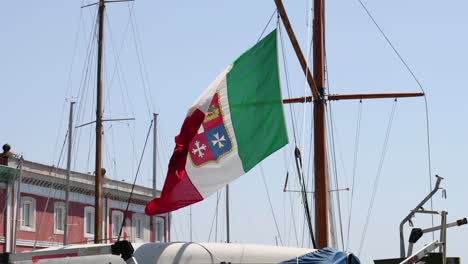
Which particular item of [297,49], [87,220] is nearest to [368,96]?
[297,49]

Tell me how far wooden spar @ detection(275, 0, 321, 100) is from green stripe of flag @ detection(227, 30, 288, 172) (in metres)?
0.79

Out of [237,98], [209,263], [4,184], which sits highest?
[4,184]

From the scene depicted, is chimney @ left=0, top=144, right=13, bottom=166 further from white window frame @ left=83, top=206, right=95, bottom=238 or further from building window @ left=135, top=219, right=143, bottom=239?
building window @ left=135, top=219, right=143, bottom=239

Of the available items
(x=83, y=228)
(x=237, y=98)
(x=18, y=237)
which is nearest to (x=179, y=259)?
(x=237, y=98)

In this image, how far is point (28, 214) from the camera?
4619 centimetres

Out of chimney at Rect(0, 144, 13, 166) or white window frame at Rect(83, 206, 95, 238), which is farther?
white window frame at Rect(83, 206, 95, 238)

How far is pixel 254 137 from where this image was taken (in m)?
15.2

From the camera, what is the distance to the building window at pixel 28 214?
45.7 m

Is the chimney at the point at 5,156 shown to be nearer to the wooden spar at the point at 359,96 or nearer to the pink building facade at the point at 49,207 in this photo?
the pink building facade at the point at 49,207

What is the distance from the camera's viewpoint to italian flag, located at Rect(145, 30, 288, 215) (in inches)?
572

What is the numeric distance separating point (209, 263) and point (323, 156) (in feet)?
21.4

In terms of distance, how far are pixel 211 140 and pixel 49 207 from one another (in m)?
34.1

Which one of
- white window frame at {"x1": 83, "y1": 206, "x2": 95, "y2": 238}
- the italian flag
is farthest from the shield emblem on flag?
white window frame at {"x1": 83, "y1": 206, "x2": 95, "y2": 238}

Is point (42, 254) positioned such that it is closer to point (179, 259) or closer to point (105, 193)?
point (179, 259)
